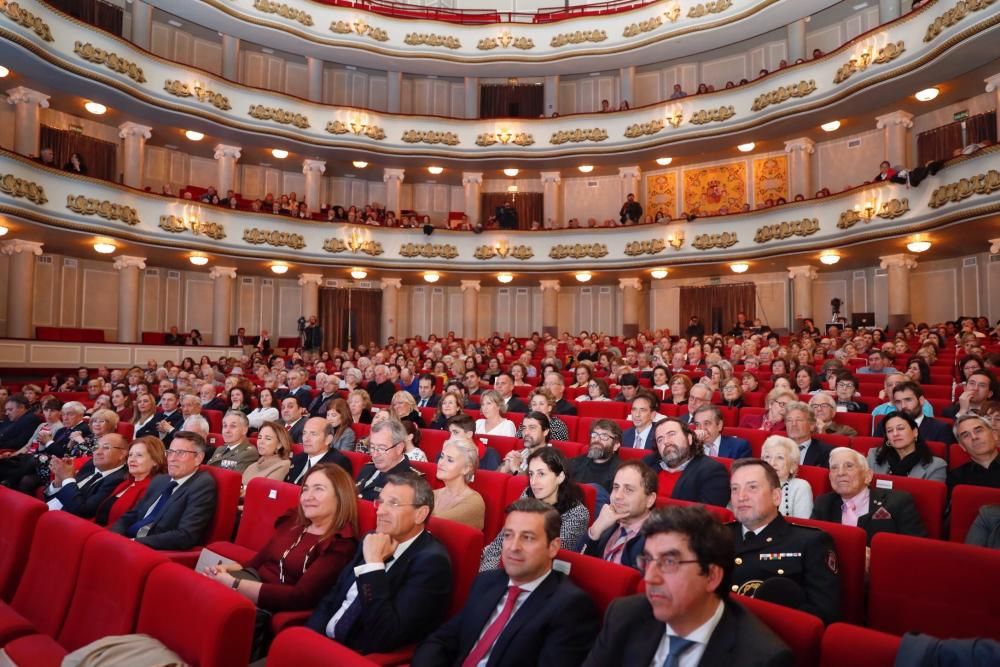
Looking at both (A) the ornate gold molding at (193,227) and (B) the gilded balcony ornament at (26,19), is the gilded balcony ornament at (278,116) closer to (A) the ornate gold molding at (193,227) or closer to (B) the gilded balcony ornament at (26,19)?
(A) the ornate gold molding at (193,227)

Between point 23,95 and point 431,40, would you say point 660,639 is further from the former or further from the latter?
point 431,40

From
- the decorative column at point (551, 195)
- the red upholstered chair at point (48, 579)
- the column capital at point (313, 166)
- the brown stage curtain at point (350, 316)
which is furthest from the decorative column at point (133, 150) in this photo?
the red upholstered chair at point (48, 579)

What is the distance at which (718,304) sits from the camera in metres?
16.0

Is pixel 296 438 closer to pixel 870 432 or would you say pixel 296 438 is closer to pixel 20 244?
pixel 870 432

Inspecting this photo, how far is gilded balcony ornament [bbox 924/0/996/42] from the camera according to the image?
9.20 m

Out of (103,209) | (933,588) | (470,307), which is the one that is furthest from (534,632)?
(470,307)

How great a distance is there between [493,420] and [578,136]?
12527 mm

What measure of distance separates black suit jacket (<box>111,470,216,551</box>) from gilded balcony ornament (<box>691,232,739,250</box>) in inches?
490

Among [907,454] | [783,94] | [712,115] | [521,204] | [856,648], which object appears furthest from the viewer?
[521,204]

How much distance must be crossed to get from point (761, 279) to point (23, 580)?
1493cm

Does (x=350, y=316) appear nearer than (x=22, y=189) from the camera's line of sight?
No

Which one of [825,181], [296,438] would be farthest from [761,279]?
[296,438]

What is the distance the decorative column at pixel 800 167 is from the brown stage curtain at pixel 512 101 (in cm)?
633

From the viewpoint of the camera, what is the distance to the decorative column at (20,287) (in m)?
11.9
